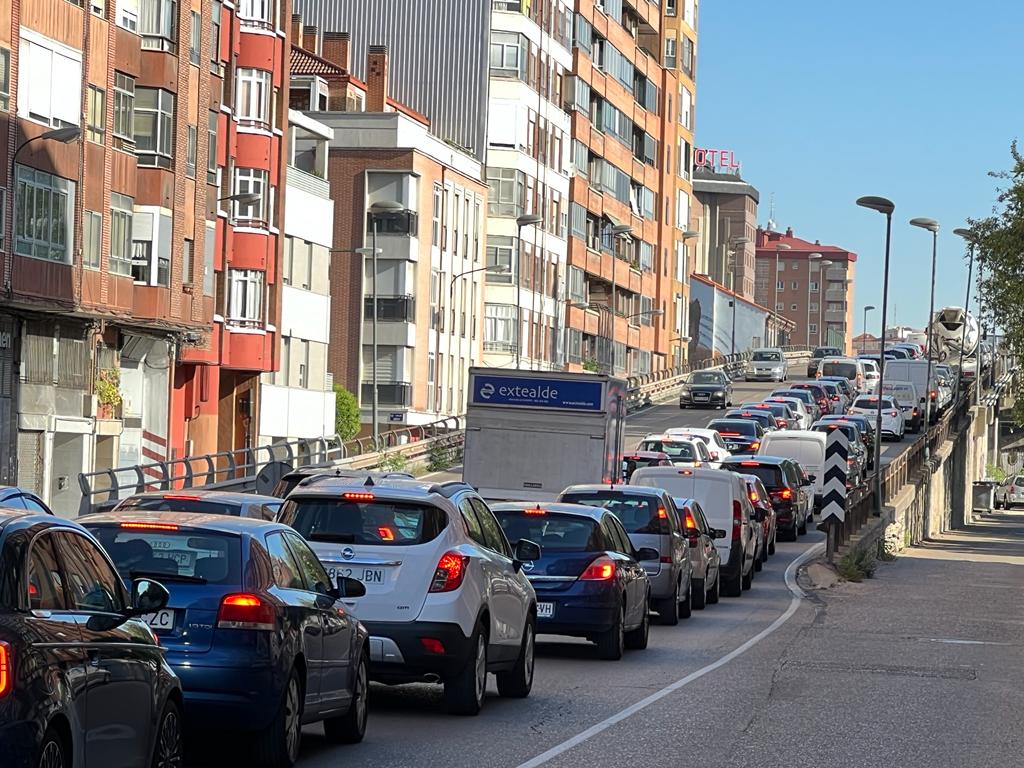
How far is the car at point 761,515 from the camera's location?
38156 millimetres

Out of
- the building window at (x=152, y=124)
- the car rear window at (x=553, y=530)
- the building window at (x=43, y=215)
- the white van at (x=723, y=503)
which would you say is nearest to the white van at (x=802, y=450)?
the building window at (x=152, y=124)

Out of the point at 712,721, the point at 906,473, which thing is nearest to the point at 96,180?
the point at 906,473

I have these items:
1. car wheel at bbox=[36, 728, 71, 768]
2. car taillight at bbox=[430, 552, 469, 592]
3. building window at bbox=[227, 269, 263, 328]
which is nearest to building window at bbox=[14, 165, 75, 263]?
building window at bbox=[227, 269, 263, 328]

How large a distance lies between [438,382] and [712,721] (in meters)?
68.0

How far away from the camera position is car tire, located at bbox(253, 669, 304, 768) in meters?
12.0

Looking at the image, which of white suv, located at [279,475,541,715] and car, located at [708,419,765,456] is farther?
car, located at [708,419,765,456]

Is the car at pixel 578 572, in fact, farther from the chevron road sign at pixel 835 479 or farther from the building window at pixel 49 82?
the building window at pixel 49 82

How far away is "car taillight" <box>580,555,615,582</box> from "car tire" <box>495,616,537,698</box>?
3.33 meters

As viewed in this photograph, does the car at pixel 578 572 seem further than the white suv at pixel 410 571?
Yes

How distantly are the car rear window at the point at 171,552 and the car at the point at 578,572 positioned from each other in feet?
27.3

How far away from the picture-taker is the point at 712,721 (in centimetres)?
1540

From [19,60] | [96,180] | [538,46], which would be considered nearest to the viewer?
[19,60]

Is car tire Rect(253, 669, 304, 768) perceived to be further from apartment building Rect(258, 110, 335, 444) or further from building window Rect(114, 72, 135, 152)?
apartment building Rect(258, 110, 335, 444)

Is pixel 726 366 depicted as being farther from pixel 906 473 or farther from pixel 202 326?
pixel 202 326
